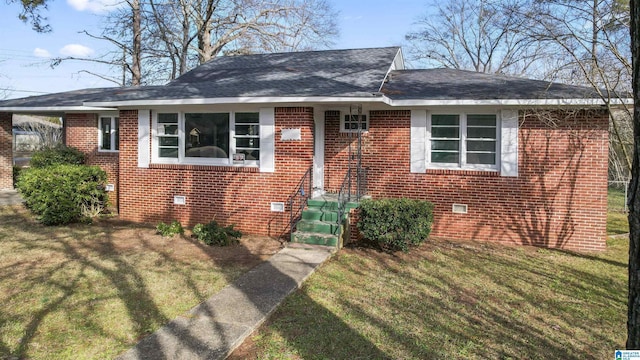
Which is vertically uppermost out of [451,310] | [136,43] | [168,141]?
[136,43]

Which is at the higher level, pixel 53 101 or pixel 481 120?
pixel 53 101

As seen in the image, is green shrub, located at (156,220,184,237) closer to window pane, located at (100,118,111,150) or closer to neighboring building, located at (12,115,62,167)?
window pane, located at (100,118,111,150)

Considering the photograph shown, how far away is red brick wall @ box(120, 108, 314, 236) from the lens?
29.7 ft

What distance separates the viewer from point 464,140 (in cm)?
940

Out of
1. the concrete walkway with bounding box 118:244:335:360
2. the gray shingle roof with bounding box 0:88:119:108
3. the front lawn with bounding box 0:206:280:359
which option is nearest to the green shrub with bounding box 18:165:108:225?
the front lawn with bounding box 0:206:280:359

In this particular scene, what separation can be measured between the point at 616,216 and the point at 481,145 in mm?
8231

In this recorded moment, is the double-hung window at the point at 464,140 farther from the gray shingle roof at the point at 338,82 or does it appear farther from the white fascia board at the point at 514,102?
the white fascia board at the point at 514,102

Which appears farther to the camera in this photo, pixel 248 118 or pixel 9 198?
pixel 9 198

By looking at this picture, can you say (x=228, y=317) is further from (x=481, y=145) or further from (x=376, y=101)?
(x=481, y=145)

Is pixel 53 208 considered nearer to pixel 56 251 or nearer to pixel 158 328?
pixel 56 251

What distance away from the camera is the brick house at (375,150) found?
8.79 m

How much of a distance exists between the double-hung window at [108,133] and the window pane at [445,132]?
1003cm

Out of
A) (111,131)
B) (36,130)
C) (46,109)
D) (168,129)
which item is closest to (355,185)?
(168,129)

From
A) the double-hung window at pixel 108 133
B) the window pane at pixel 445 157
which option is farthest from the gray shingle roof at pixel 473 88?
the double-hung window at pixel 108 133
